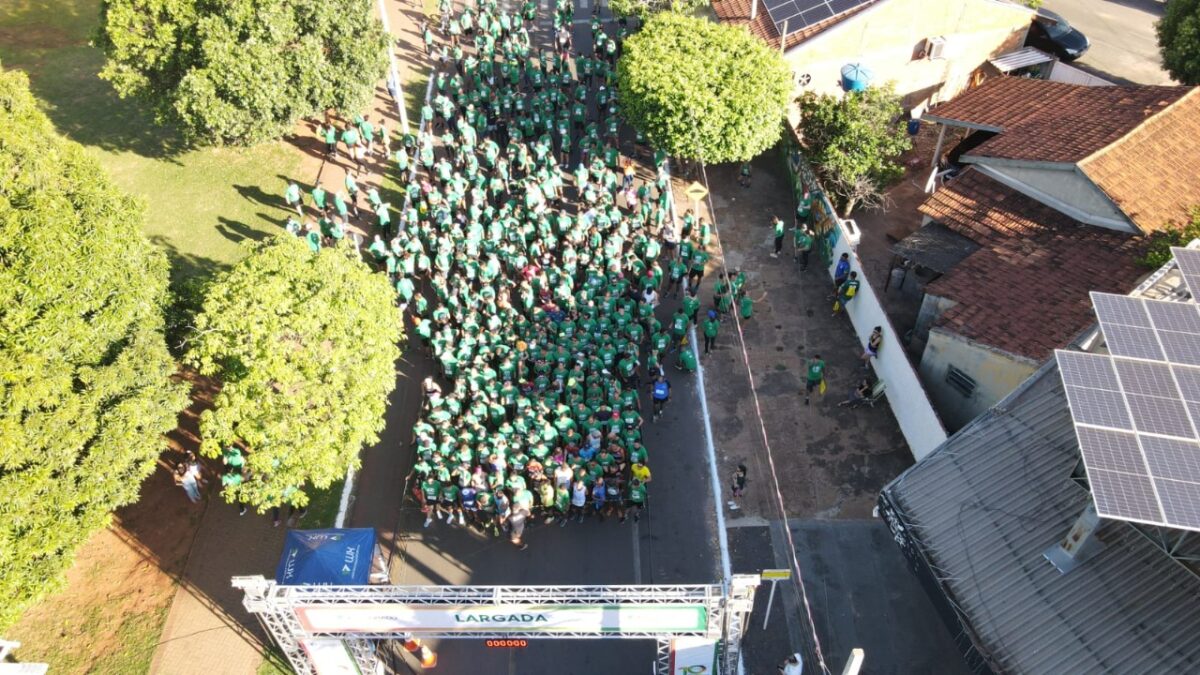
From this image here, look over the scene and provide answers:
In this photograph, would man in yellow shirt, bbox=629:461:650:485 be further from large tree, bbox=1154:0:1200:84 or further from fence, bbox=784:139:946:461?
large tree, bbox=1154:0:1200:84

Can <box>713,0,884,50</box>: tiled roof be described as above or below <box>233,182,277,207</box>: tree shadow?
above

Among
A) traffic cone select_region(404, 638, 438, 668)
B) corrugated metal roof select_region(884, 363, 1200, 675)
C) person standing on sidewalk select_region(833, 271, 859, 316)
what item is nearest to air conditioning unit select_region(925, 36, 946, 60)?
person standing on sidewalk select_region(833, 271, 859, 316)

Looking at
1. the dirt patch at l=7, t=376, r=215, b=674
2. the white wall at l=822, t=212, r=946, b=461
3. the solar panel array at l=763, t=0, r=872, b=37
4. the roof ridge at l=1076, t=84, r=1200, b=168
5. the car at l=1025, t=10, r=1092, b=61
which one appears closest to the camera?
the dirt patch at l=7, t=376, r=215, b=674

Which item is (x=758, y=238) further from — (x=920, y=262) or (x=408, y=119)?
(x=408, y=119)

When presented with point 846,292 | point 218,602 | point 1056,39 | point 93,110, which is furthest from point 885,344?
point 93,110

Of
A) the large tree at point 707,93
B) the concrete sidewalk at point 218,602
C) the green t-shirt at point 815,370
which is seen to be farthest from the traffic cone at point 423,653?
the large tree at point 707,93

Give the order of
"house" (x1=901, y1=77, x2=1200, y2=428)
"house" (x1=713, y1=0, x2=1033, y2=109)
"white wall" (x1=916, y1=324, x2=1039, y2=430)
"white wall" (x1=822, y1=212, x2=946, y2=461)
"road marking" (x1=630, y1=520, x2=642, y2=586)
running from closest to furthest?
"road marking" (x1=630, y1=520, x2=642, y2=586), "white wall" (x1=916, y1=324, x2=1039, y2=430), "white wall" (x1=822, y1=212, x2=946, y2=461), "house" (x1=901, y1=77, x2=1200, y2=428), "house" (x1=713, y1=0, x2=1033, y2=109)

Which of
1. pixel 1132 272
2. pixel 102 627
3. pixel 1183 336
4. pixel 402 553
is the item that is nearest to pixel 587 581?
pixel 402 553

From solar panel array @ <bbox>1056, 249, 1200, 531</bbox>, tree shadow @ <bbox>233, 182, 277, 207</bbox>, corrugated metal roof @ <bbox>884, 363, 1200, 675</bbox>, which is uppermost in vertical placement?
solar panel array @ <bbox>1056, 249, 1200, 531</bbox>
